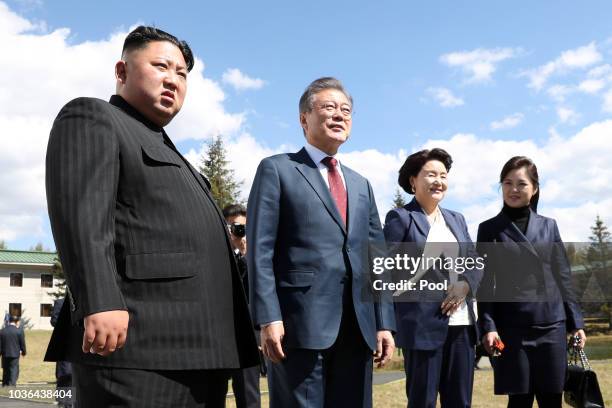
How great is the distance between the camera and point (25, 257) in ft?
259

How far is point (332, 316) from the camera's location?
3539 mm

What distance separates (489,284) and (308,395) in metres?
2.25

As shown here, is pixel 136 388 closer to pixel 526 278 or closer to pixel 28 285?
pixel 526 278

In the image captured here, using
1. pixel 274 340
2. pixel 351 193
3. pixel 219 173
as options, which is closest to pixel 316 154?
pixel 351 193

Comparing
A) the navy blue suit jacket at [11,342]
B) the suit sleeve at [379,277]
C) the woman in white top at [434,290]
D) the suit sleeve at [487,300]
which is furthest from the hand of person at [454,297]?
the navy blue suit jacket at [11,342]

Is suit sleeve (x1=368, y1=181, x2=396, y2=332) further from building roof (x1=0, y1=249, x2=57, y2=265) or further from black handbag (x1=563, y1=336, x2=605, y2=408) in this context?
building roof (x1=0, y1=249, x2=57, y2=265)

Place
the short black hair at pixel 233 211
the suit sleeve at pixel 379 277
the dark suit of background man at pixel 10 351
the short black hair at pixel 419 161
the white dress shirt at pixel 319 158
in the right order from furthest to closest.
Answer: the dark suit of background man at pixel 10 351 → the short black hair at pixel 233 211 → the short black hair at pixel 419 161 → the white dress shirt at pixel 319 158 → the suit sleeve at pixel 379 277

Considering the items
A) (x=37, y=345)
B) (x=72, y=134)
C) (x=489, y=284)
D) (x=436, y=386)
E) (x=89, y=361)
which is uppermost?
(x=72, y=134)

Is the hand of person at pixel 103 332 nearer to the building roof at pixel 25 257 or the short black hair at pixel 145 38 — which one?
the short black hair at pixel 145 38

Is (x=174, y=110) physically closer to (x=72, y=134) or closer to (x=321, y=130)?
(x=72, y=134)

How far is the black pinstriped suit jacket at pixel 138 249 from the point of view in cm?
229

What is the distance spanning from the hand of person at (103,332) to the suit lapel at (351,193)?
5.79ft

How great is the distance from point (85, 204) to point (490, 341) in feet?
11.7

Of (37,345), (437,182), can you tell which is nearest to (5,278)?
(37,345)
